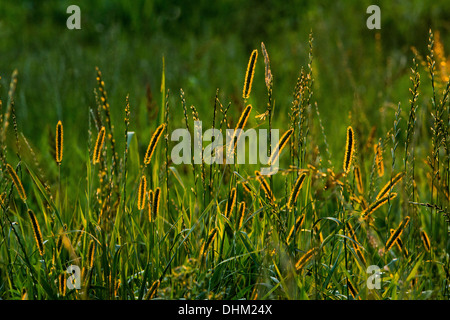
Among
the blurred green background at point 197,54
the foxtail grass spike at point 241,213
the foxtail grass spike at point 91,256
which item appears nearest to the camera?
the foxtail grass spike at point 91,256

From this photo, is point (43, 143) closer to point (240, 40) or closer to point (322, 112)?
point (322, 112)

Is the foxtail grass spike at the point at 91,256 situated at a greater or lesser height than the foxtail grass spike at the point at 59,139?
lesser

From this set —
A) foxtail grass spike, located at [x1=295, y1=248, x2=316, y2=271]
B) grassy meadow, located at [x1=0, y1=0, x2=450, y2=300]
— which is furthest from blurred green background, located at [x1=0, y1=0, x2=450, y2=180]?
foxtail grass spike, located at [x1=295, y1=248, x2=316, y2=271]

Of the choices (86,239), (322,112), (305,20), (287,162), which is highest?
(305,20)

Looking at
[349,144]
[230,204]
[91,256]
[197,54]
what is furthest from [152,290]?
[197,54]

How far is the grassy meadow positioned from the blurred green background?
1.0 inches

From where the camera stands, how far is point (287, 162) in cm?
324

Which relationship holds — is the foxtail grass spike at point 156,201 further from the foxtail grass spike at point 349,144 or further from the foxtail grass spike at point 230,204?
the foxtail grass spike at point 349,144

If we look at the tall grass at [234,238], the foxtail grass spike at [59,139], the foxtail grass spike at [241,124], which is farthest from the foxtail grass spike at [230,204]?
the foxtail grass spike at [59,139]

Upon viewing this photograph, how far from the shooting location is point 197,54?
504 centimetres

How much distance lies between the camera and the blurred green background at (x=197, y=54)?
3.80 m

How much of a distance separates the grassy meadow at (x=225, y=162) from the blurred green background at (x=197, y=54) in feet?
0.08

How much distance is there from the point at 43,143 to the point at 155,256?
1.93m
